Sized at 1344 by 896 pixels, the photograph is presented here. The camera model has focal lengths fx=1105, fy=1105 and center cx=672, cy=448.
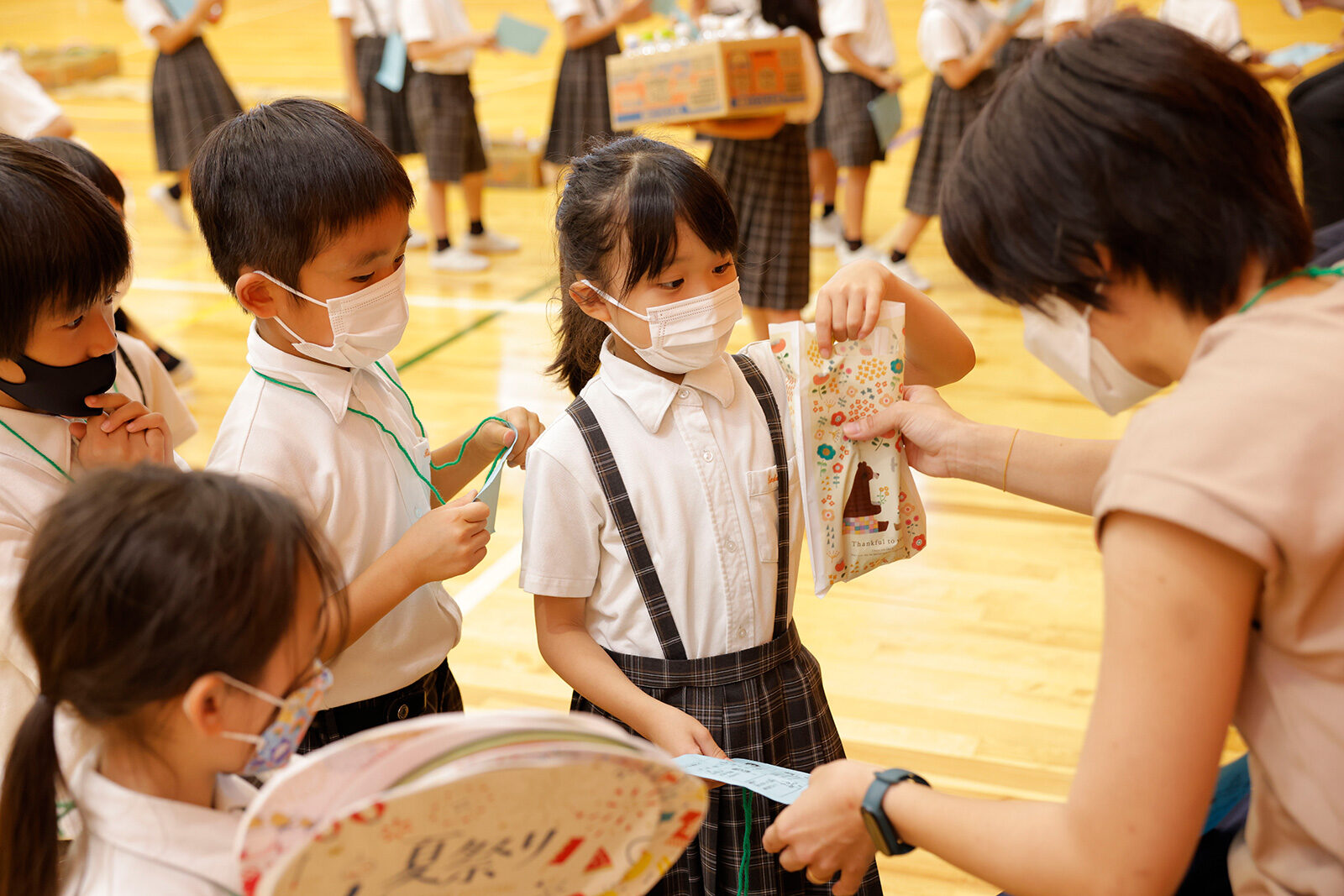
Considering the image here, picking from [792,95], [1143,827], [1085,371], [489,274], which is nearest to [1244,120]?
[1085,371]

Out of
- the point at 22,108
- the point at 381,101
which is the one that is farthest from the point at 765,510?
the point at 381,101

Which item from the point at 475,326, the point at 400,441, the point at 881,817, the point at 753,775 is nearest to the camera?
the point at 881,817

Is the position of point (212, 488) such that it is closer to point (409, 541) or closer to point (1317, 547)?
point (409, 541)

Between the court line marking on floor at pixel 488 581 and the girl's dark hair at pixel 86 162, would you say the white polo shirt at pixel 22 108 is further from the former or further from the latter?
the court line marking on floor at pixel 488 581

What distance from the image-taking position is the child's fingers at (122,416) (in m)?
1.30

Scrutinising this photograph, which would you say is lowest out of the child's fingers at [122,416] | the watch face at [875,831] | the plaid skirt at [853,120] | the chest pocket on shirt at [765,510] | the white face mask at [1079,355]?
the plaid skirt at [853,120]

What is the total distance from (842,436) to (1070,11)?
4.40 m

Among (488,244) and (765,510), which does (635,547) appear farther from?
(488,244)

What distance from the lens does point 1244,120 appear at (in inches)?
32.4

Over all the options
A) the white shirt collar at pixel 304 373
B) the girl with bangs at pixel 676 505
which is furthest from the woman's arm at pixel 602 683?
the white shirt collar at pixel 304 373

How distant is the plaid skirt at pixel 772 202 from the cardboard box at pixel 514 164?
10.3 feet

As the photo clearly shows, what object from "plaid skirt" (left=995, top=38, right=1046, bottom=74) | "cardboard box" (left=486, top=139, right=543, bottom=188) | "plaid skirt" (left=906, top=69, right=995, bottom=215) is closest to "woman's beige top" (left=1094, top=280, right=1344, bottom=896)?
"plaid skirt" (left=906, top=69, right=995, bottom=215)

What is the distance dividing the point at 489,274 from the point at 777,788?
4537 millimetres

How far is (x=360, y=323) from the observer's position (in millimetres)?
1351
